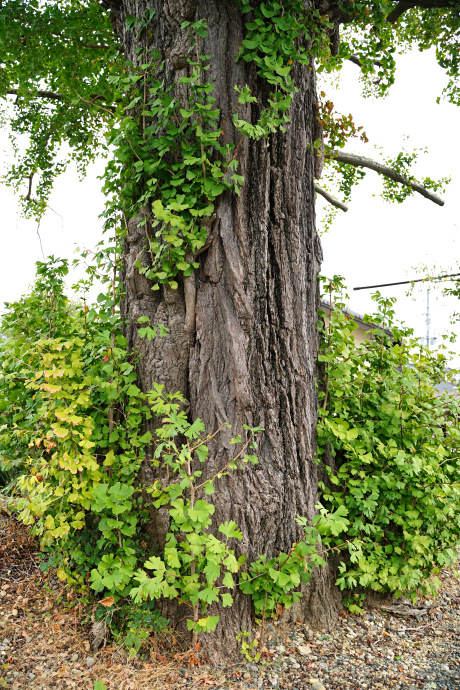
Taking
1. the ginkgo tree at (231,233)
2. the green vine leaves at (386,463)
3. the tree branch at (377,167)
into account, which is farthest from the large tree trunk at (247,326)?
the tree branch at (377,167)

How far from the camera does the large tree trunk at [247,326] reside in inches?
102

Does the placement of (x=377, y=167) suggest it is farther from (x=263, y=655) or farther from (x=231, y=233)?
(x=263, y=655)

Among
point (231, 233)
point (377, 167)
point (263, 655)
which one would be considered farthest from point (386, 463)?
point (377, 167)

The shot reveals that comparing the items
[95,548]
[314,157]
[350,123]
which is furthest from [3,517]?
[350,123]

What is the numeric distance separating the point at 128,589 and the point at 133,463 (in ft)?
2.18

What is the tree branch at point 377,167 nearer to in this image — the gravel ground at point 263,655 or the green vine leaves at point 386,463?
the green vine leaves at point 386,463

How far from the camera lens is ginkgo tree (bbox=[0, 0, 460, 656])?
2531 mm

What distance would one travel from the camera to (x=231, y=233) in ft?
8.61

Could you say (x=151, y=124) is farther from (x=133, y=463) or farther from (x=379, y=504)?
(x=379, y=504)

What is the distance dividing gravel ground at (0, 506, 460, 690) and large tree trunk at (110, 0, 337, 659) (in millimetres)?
193

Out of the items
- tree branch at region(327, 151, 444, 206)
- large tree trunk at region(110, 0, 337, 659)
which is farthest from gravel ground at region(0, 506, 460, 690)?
tree branch at region(327, 151, 444, 206)

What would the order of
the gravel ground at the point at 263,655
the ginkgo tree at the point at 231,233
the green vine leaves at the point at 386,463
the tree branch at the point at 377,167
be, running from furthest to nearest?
the tree branch at the point at 377,167, the green vine leaves at the point at 386,463, the ginkgo tree at the point at 231,233, the gravel ground at the point at 263,655

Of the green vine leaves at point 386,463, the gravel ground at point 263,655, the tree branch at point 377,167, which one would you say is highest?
the tree branch at point 377,167

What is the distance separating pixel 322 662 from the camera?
2.54 metres
